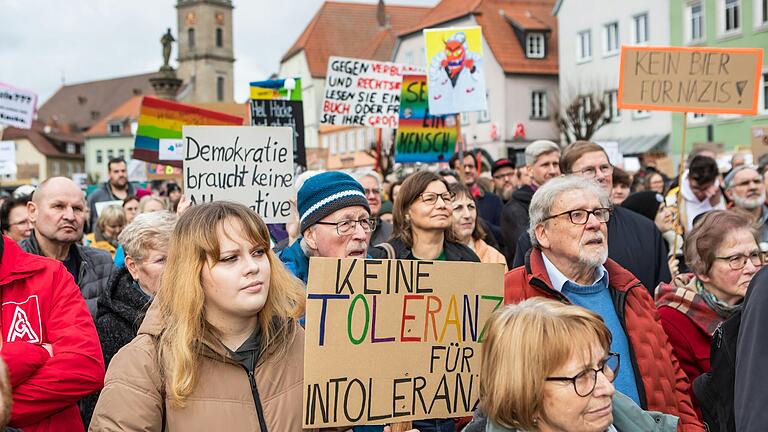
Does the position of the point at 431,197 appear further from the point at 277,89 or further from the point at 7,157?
the point at 7,157

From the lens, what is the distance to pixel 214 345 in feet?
10.5

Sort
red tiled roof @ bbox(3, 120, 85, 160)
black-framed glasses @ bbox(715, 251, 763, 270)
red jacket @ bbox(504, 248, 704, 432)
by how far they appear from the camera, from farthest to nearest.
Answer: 1. red tiled roof @ bbox(3, 120, 85, 160)
2. black-framed glasses @ bbox(715, 251, 763, 270)
3. red jacket @ bbox(504, 248, 704, 432)

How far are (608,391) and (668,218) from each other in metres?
5.75

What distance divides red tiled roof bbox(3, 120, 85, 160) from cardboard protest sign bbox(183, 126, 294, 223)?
350ft

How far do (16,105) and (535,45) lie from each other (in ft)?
120

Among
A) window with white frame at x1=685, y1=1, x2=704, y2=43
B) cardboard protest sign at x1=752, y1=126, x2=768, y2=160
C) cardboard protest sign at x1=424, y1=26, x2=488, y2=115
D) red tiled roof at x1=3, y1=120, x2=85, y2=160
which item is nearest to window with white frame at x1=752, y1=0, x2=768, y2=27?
window with white frame at x1=685, y1=1, x2=704, y2=43

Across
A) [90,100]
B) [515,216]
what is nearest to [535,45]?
[515,216]

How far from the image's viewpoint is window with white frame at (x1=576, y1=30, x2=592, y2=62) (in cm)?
3953

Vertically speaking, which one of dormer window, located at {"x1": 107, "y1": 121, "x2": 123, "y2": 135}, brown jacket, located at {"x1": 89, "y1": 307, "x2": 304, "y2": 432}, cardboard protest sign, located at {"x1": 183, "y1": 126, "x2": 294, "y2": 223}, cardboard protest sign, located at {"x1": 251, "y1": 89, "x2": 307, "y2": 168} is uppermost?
dormer window, located at {"x1": 107, "y1": 121, "x2": 123, "y2": 135}

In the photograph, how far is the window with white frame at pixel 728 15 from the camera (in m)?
31.2

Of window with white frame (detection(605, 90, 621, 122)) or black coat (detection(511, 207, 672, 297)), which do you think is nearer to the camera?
black coat (detection(511, 207, 672, 297))

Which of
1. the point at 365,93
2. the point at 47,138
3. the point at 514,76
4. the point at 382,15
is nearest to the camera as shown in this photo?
A: the point at 365,93

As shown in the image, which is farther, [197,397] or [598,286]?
[598,286]

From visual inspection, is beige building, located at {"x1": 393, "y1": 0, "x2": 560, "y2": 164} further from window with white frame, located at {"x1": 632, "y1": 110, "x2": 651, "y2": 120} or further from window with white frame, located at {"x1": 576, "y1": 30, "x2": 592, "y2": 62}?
window with white frame, located at {"x1": 632, "y1": 110, "x2": 651, "y2": 120}
